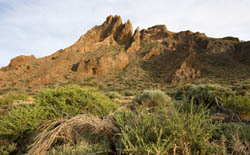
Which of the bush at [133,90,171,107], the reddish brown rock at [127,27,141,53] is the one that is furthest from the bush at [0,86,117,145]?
the reddish brown rock at [127,27,141,53]

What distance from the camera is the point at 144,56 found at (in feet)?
147

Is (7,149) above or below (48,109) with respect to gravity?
below

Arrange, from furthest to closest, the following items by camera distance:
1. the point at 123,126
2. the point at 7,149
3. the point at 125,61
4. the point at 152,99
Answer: the point at 125,61
the point at 152,99
the point at 7,149
the point at 123,126

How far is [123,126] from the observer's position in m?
1.42

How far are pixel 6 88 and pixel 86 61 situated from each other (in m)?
18.2

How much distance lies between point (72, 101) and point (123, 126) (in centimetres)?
326

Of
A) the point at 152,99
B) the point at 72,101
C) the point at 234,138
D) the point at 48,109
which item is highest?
the point at 234,138

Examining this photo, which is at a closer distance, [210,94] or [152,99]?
[210,94]

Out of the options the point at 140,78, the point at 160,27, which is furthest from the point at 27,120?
the point at 160,27

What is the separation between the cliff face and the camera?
32.2m

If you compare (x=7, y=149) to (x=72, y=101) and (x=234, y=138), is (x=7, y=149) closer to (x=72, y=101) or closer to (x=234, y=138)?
(x=72, y=101)

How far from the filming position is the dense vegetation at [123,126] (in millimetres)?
1297

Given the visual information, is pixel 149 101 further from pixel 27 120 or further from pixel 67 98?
pixel 27 120

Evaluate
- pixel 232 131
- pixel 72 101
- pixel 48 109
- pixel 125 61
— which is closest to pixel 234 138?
pixel 232 131
